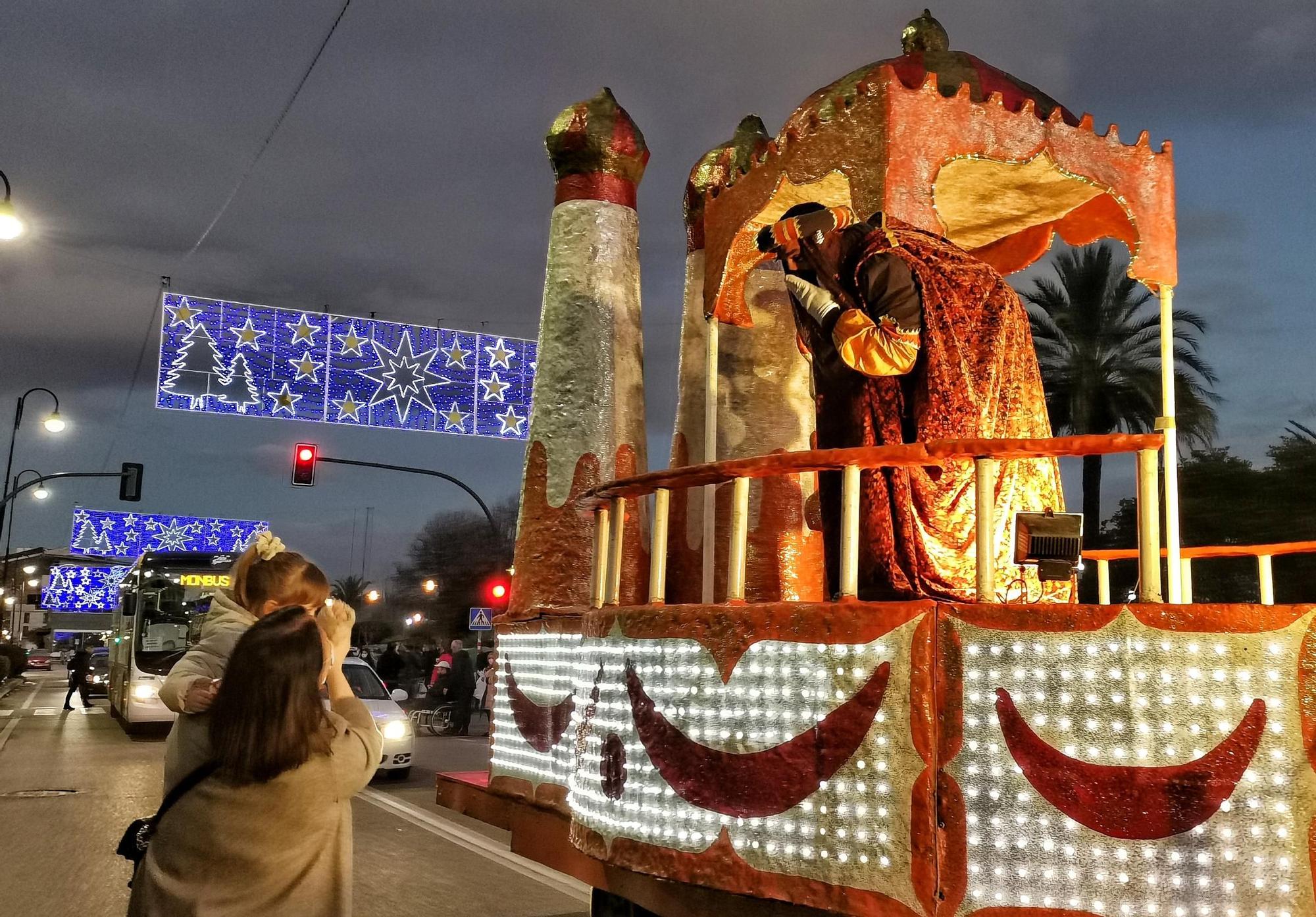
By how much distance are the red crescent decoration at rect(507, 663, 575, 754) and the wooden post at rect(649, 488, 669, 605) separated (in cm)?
219

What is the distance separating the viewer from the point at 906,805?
4086 mm

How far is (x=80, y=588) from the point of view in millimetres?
52219

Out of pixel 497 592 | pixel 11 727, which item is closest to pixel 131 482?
pixel 11 727

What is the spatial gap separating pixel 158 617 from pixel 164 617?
0.12 metres

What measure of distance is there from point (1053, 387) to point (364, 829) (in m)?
14.7

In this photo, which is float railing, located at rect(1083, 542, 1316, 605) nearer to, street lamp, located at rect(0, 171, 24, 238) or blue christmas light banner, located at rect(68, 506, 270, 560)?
street lamp, located at rect(0, 171, 24, 238)

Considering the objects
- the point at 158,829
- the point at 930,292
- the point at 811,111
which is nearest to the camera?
the point at 158,829

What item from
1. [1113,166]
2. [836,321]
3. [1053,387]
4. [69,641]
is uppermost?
[1053,387]

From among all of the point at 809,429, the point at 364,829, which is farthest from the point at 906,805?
the point at 364,829

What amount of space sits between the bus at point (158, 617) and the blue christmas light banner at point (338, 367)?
4.98 metres

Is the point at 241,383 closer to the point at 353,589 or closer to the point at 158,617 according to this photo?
the point at 158,617

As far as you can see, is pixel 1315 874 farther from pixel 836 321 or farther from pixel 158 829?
pixel 158 829

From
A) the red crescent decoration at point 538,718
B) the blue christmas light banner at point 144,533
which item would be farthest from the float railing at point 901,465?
the blue christmas light banner at point 144,533

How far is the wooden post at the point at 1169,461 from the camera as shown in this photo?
17.6ft
